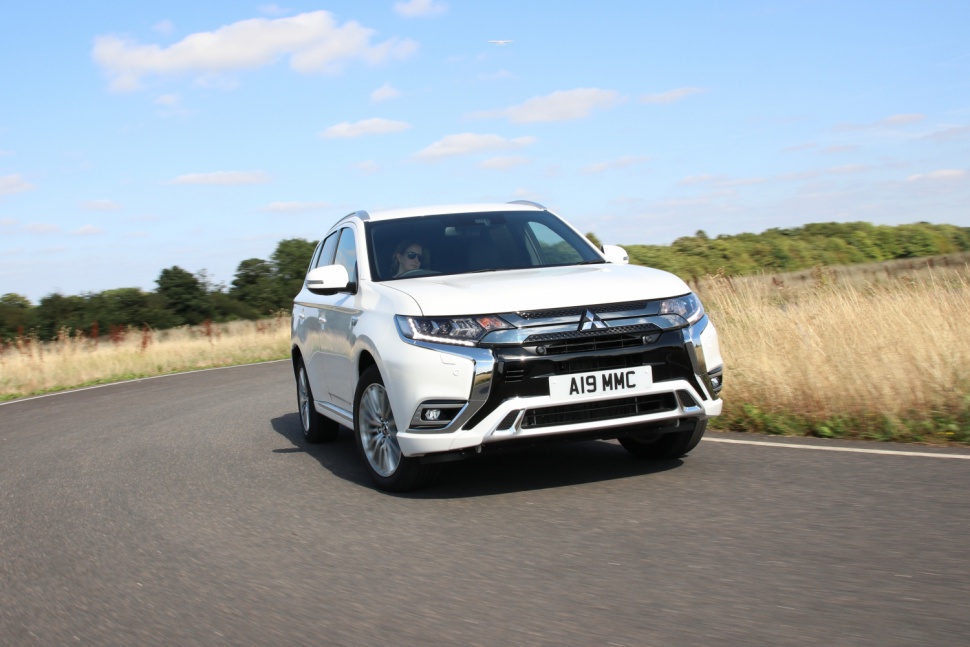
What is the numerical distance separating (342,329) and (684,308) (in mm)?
2509

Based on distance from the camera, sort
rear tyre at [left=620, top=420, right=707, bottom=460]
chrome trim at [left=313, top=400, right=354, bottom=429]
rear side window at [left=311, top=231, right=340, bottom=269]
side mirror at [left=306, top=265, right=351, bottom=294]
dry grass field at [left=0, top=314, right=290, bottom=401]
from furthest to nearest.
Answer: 1. dry grass field at [left=0, top=314, right=290, bottom=401]
2. rear side window at [left=311, top=231, right=340, bottom=269]
3. chrome trim at [left=313, top=400, right=354, bottom=429]
4. side mirror at [left=306, top=265, right=351, bottom=294]
5. rear tyre at [left=620, top=420, right=707, bottom=460]

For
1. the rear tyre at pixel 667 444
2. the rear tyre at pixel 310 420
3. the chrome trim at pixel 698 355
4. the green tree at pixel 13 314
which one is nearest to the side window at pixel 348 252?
the rear tyre at pixel 310 420

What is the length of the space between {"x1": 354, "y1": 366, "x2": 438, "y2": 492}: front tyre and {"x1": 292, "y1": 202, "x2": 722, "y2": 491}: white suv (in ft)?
0.04

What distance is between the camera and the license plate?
5.94 meters

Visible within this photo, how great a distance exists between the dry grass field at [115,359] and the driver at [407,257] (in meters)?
15.3

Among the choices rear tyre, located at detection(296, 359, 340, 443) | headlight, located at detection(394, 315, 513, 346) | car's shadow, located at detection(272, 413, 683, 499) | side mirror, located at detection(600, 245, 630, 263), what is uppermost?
side mirror, located at detection(600, 245, 630, 263)

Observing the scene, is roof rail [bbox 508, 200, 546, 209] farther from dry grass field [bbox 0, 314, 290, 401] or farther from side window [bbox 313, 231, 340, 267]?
dry grass field [bbox 0, 314, 290, 401]

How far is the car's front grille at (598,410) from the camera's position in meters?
5.98

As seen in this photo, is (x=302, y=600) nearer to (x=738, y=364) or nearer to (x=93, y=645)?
(x=93, y=645)

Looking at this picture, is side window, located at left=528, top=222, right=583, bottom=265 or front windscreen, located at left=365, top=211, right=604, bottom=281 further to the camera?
side window, located at left=528, top=222, right=583, bottom=265

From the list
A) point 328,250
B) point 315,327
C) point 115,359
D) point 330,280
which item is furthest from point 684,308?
point 115,359

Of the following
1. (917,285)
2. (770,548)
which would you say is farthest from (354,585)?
(917,285)

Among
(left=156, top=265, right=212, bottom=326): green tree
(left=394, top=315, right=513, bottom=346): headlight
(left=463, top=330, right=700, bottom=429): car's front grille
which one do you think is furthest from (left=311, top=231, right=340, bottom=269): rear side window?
(left=156, top=265, right=212, bottom=326): green tree

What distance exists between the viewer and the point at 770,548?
474 cm
